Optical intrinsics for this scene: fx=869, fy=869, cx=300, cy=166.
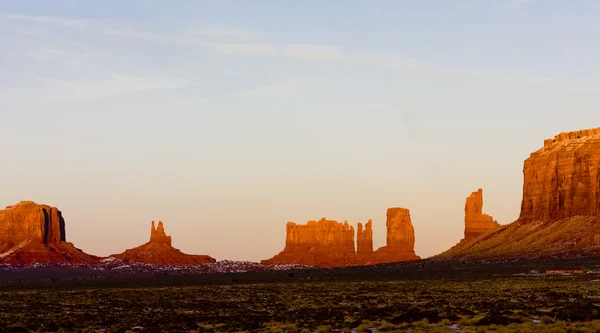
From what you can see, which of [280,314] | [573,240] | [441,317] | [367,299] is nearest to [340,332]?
[441,317]

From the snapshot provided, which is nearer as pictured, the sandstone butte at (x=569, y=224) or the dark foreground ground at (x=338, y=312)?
the dark foreground ground at (x=338, y=312)

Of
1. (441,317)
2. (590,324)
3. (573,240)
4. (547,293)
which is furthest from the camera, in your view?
(573,240)

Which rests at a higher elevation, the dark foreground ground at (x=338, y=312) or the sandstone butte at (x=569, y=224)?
the sandstone butte at (x=569, y=224)

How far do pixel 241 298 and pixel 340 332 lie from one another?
33.0 meters

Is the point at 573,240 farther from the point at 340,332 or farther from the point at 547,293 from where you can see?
the point at 340,332

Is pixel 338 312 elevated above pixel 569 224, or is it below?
below

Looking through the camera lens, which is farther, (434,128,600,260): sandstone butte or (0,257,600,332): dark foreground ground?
(434,128,600,260): sandstone butte

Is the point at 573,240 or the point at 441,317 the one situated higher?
the point at 573,240

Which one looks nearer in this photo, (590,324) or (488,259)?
(590,324)

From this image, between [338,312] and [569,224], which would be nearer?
[338,312]

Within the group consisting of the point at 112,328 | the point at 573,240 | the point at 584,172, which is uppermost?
the point at 584,172

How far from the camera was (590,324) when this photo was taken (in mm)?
40000

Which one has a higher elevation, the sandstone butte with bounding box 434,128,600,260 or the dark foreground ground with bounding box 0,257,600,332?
the sandstone butte with bounding box 434,128,600,260

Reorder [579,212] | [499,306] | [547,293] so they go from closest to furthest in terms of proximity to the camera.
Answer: [499,306] < [547,293] < [579,212]
